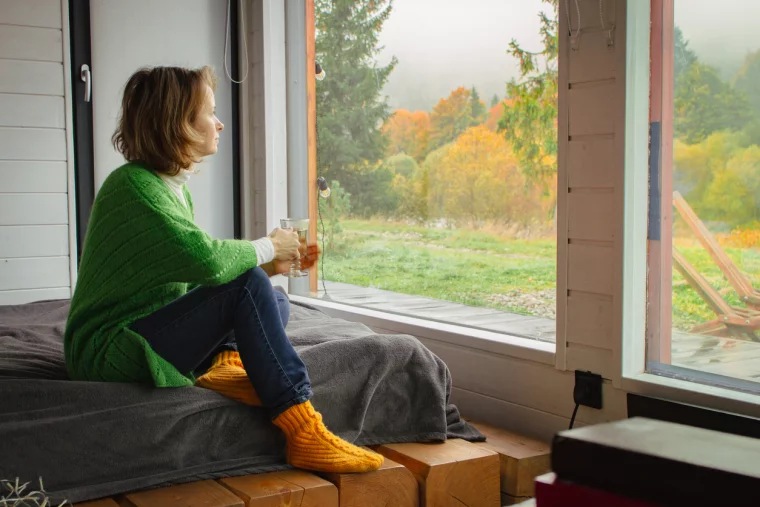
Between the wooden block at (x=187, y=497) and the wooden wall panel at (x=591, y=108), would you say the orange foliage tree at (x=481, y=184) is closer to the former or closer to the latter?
the wooden wall panel at (x=591, y=108)

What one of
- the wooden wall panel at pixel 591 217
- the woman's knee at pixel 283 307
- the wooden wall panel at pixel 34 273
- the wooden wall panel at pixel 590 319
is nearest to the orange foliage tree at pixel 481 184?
the wooden wall panel at pixel 591 217

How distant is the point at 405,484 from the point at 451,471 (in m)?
0.13

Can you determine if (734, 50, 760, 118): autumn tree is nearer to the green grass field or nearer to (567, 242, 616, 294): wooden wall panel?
the green grass field

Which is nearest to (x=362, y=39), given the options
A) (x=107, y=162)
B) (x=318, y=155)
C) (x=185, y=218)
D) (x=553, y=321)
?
(x=318, y=155)

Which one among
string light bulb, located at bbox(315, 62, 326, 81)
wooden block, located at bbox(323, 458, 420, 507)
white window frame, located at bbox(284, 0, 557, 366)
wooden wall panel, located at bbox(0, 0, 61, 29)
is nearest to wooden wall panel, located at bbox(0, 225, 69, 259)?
wooden wall panel, located at bbox(0, 0, 61, 29)

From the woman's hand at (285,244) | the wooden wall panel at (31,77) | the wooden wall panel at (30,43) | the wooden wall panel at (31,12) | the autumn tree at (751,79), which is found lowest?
the woman's hand at (285,244)

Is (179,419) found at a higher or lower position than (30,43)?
lower

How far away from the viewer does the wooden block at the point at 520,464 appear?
2.15 metres

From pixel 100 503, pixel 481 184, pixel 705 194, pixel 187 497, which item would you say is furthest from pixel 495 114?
pixel 100 503

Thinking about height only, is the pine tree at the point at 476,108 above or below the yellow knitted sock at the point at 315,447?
above

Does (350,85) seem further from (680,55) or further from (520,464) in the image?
(520,464)

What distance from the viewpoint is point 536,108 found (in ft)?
8.40

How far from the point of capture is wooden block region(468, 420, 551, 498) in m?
2.15

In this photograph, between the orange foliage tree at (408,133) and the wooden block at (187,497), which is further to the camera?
the orange foliage tree at (408,133)
